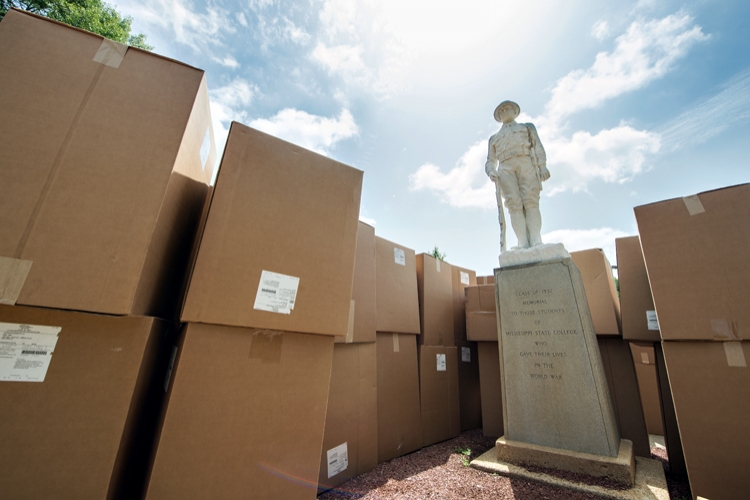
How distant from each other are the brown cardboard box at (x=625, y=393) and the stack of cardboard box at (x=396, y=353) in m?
2.03

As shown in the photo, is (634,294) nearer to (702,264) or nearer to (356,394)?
(702,264)

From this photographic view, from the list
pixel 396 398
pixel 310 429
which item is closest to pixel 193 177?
pixel 310 429

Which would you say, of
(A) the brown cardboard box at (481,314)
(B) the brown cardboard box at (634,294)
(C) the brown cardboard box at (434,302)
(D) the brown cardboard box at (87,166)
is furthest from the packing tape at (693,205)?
(D) the brown cardboard box at (87,166)

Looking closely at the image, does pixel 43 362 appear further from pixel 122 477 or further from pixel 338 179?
pixel 338 179

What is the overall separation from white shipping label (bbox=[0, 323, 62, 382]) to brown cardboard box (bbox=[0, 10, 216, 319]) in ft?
0.34

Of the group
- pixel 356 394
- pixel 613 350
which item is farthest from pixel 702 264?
pixel 356 394

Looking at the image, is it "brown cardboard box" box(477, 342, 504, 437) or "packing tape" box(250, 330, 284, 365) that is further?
"brown cardboard box" box(477, 342, 504, 437)

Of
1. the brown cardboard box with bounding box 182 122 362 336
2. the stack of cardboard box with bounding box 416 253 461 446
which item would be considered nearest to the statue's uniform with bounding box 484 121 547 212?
the stack of cardboard box with bounding box 416 253 461 446

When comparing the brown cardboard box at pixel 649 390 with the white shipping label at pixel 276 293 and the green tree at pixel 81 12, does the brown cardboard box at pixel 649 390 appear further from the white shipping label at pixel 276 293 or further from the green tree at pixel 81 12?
the green tree at pixel 81 12

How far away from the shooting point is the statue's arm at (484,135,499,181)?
3850 millimetres

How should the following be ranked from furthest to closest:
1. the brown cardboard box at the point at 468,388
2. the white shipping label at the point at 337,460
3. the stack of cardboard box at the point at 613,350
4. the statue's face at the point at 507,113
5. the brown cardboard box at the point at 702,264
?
1. the brown cardboard box at the point at 468,388
2. the statue's face at the point at 507,113
3. the stack of cardboard box at the point at 613,350
4. the white shipping label at the point at 337,460
5. the brown cardboard box at the point at 702,264

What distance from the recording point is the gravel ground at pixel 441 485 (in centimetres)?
203

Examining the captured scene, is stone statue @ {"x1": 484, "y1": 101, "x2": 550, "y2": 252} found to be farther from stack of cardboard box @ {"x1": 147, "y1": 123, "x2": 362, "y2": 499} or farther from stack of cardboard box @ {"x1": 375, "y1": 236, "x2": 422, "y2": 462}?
stack of cardboard box @ {"x1": 147, "y1": 123, "x2": 362, "y2": 499}

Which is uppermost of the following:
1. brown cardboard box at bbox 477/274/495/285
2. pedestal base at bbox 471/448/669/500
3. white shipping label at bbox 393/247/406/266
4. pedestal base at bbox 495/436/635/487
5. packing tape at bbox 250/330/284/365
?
brown cardboard box at bbox 477/274/495/285
